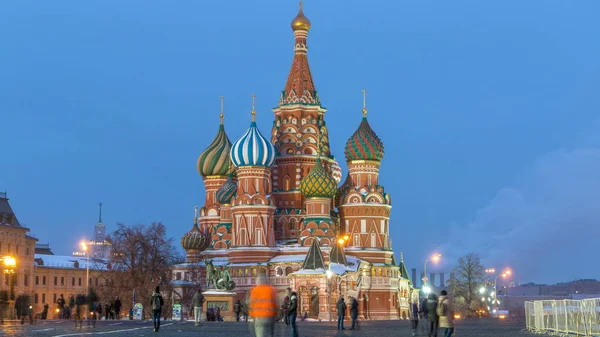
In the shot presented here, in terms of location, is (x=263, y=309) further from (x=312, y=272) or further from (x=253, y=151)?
(x=253, y=151)

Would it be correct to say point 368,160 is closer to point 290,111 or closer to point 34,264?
point 290,111

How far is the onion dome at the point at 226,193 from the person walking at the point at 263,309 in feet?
226

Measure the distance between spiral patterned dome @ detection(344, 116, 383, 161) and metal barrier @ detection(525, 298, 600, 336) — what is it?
48.4m

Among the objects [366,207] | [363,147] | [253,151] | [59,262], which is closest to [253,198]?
[253,151]

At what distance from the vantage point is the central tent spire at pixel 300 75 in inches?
3551

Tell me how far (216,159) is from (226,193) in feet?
17.9

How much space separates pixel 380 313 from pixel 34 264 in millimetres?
45267

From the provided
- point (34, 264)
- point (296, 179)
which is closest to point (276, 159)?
point (296, 179)

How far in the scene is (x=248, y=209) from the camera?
83125mm

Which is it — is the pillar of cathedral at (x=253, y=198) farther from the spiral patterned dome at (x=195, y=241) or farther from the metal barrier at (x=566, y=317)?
the metal barrier at (x=566, y=317)

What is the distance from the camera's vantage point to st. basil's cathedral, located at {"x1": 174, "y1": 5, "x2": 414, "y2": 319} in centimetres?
8244

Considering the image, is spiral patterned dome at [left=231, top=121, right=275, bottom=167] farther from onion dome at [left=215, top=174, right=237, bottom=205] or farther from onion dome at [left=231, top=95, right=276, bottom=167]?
onion dome at [left=215, top=174, right=237, bottom=205]

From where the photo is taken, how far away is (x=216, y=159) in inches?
3681

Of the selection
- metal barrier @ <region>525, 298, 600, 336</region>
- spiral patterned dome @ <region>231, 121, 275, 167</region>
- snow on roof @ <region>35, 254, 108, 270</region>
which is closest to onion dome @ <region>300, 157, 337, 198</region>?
spiral patterned dome @ <region>231, 121, 275, 167</region>
